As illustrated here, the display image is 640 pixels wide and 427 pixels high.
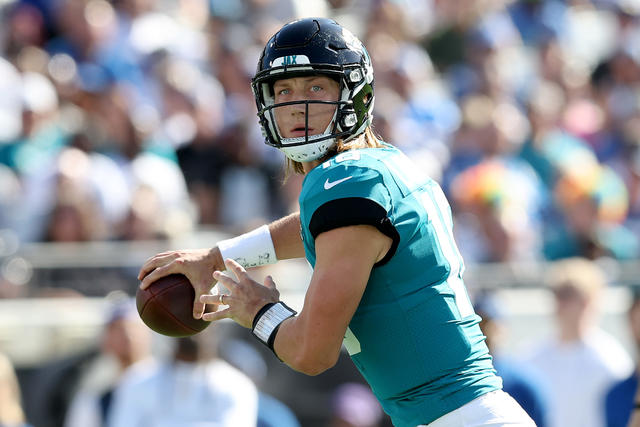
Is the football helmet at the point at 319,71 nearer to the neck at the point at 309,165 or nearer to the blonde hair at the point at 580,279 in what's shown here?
the neck at the point at 309,165

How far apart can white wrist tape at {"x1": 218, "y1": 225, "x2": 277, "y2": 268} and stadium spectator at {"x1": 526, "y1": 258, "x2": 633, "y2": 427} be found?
3.53 metres

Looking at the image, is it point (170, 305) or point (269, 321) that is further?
point (170, 305)

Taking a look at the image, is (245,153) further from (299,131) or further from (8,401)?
(299,131)

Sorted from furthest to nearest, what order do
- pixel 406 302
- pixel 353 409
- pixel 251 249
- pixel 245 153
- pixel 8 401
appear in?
pixel 245 153 → pixel 353 409 → pixel 8 401 → pixel 251 249 → pixel 406 302

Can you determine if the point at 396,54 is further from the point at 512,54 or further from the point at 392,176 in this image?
the point at 392,176

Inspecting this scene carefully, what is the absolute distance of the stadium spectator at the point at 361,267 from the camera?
331 cm

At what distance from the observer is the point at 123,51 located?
34.4 feet

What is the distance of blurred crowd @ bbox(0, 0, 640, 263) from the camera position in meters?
8.75

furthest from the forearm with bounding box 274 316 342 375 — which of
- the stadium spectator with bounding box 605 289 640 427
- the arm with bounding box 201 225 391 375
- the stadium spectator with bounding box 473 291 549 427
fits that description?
the stadium spectator with bounding box 605 289 640 427

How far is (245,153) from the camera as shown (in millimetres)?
9336

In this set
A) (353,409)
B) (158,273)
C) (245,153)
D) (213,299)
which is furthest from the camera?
(245,153)

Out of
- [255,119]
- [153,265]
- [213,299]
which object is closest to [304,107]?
[213,299]

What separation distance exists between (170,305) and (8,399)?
11.5ft

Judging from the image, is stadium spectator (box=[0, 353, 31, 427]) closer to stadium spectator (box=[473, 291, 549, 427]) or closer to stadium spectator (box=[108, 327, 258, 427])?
stadium spectator (box=[108, 327, 258, 427])
